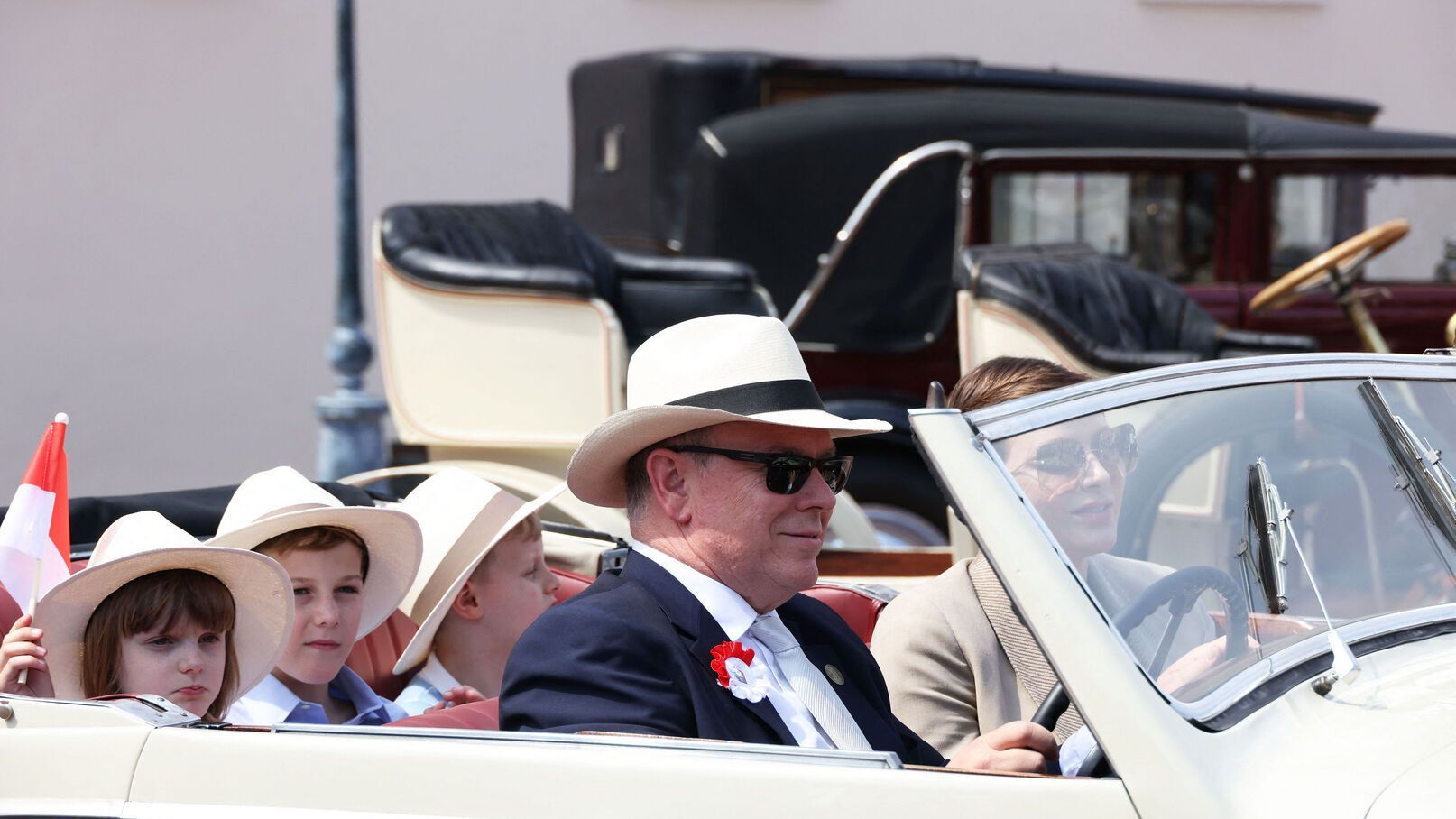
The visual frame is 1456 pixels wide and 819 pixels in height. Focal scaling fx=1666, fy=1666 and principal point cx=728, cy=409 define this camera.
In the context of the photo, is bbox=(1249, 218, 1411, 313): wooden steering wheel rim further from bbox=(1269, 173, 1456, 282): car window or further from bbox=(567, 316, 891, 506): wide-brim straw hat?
bbox=(567, 316, 891, 506): wide-brim straw hat

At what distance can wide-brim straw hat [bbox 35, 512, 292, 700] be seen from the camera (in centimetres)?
231

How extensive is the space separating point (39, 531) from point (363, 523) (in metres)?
0.56

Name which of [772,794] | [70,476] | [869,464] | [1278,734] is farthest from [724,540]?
[70,476]

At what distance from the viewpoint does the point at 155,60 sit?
34.8 feet

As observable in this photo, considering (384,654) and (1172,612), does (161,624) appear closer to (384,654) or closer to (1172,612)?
(384,654)

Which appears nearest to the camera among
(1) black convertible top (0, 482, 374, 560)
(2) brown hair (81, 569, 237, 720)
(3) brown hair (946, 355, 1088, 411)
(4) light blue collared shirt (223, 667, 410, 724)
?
(2) brown hair (81, 569, 237, 720)

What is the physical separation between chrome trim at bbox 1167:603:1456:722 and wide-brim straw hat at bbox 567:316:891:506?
2.02ft

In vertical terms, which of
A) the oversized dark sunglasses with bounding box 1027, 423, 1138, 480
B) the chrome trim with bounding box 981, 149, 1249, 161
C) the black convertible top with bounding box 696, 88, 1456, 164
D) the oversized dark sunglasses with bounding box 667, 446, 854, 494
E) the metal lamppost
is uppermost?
the black convertible top with bounding box 696, 88, 1456, 164

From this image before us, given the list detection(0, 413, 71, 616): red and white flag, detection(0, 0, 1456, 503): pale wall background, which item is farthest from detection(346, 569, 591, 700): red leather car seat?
detection(0, 0, 1456, 503): pale wall background

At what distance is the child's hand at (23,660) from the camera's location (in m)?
2.18

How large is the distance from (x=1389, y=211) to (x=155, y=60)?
751cm

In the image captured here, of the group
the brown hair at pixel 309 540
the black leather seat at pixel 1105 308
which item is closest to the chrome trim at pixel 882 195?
the black leather seat at pixel 1105 308

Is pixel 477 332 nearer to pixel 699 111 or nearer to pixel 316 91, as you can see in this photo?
pixel 699 111

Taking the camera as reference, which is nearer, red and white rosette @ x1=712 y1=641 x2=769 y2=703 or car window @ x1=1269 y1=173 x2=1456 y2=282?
red and white rosette @ x1=712 y1=641 x2=769 y2=703
